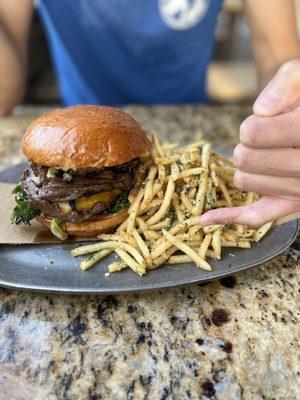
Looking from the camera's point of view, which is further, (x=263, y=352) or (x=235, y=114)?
(x=235, y=114)

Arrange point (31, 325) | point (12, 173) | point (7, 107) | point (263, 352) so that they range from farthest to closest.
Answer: point (7, 107), point (12, 173), point (31, 325), point (263, 352)

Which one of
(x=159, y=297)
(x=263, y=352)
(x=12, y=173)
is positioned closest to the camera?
(x=263, y=352)

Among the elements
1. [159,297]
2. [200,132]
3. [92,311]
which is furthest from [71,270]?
[200,132]

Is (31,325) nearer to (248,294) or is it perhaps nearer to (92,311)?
(92,311)

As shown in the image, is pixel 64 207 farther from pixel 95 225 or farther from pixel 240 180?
pixel 240 180

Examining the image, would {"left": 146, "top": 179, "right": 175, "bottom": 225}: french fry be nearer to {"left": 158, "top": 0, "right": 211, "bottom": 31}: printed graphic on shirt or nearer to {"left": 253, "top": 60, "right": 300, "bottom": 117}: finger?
{"left": 253, "top": 60, "right": 300, "bottom": 117}: finger

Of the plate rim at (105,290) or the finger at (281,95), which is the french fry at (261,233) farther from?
the finger at (281,95)
